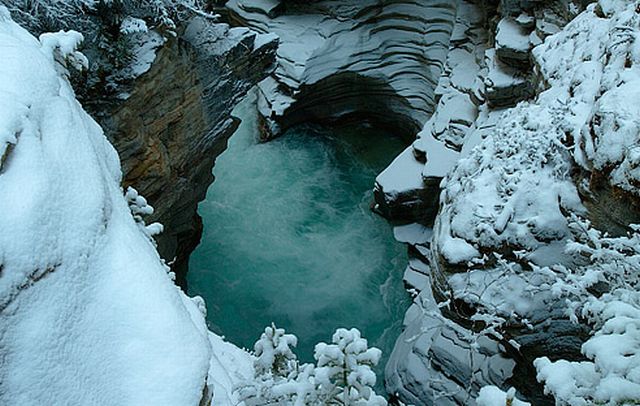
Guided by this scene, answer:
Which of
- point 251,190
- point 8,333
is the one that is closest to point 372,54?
point 251,190

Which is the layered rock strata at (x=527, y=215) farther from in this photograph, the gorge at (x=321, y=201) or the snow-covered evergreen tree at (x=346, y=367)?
the snow-covered evergreen tree at (x=346, y=367)

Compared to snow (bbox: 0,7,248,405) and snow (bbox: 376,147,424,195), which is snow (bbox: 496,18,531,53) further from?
snow (bbox: 0,7,248,405)

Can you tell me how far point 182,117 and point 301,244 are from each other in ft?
11.5

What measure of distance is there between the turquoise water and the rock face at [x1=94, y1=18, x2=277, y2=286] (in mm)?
1004

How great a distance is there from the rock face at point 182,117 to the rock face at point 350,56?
2.91m

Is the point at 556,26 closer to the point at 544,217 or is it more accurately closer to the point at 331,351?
the point at 544,217

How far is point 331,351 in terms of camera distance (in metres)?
2.65

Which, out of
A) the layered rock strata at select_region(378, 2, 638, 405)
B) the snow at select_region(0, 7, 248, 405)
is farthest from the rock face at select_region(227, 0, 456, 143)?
the snow at select_region(0, 7, 248, 405)

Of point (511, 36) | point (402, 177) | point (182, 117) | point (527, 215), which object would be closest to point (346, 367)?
point (527, 215)

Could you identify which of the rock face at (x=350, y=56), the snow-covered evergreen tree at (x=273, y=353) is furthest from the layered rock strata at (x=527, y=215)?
the rock face at (x=350, y=56)

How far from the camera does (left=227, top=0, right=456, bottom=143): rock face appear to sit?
11289mm

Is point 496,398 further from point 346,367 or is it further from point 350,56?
point 350,56

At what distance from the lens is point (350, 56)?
38.2ft

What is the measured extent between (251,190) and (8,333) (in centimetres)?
911
